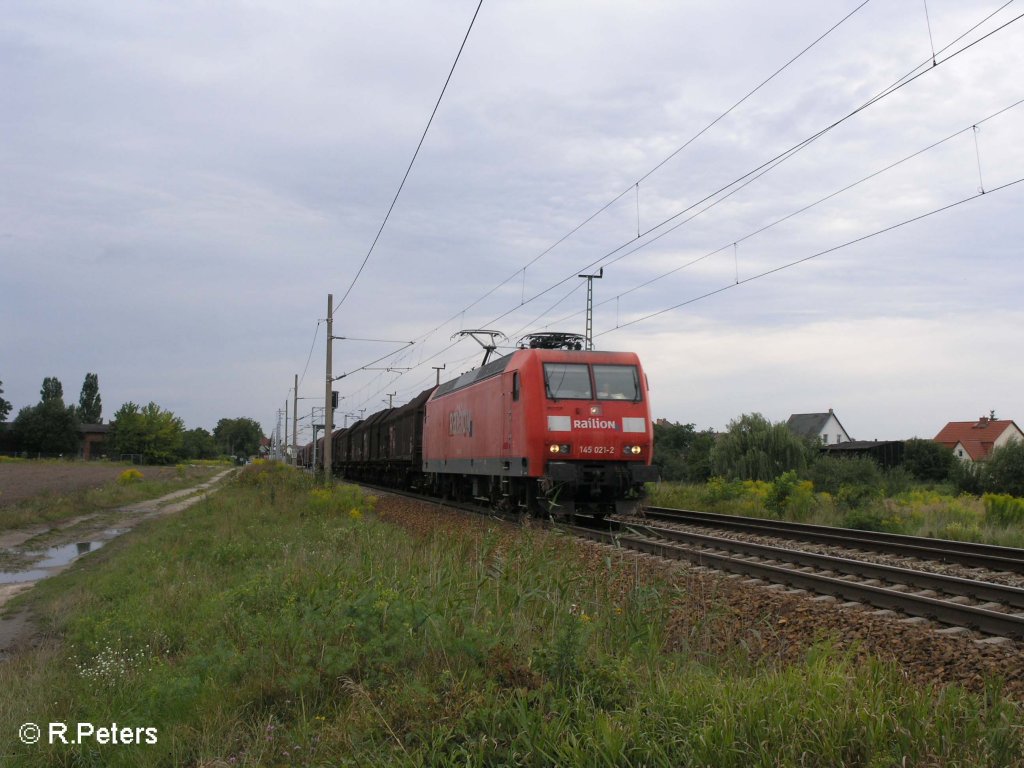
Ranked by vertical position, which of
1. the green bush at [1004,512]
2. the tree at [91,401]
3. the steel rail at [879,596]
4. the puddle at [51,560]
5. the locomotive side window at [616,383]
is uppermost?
the tree at [91,401]

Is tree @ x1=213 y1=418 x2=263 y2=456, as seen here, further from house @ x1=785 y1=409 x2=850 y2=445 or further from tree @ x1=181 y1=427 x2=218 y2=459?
house @ x1=785 y1=409 x2=850 y2=445

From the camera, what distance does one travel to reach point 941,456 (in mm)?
57156

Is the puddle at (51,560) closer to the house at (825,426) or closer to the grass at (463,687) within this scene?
the grass at (463,687)

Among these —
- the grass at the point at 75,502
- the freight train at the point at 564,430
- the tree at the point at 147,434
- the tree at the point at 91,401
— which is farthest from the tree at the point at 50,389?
the freight train at the point at 564,430

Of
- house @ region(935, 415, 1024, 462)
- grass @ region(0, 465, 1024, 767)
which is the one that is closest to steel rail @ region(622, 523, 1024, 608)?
grass @ region(0, 465, 1024, 767)

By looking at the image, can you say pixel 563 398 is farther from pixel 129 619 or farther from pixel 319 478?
pixel 319 478

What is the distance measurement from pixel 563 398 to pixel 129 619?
877 cm

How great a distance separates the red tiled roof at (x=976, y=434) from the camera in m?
81.2

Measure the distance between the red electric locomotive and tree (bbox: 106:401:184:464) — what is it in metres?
88.8

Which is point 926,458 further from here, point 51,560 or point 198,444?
point 198,444

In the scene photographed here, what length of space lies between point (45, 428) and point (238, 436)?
2482 inches

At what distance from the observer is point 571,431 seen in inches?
603

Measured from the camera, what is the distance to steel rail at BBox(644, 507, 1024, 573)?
→ 1038 cm

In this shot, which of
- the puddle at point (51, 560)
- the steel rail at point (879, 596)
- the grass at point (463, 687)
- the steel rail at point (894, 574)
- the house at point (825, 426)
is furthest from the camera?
the house at point (825, 426)
